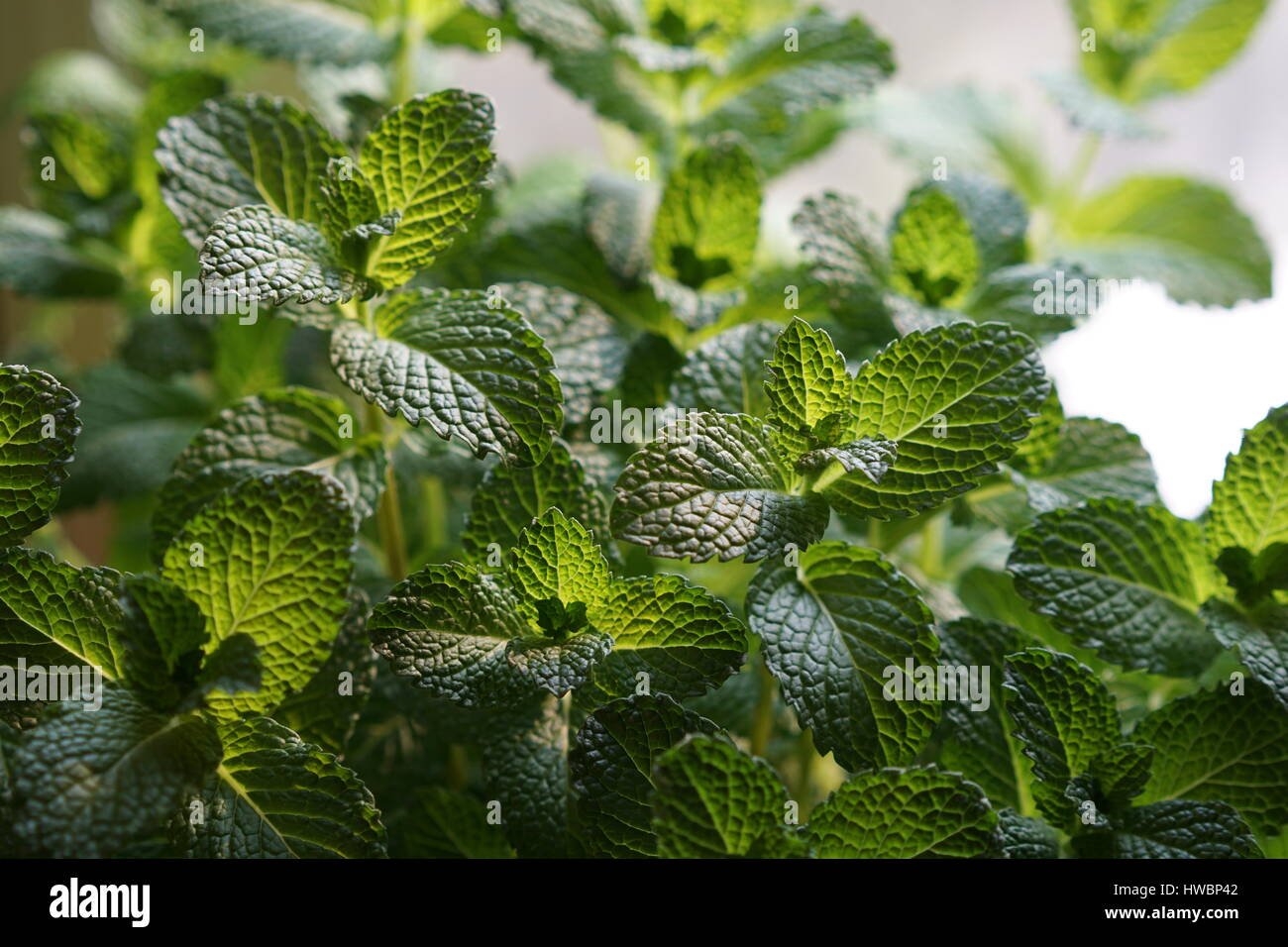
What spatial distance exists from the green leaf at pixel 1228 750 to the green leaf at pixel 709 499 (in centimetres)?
19

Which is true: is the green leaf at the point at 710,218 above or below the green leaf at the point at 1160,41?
below

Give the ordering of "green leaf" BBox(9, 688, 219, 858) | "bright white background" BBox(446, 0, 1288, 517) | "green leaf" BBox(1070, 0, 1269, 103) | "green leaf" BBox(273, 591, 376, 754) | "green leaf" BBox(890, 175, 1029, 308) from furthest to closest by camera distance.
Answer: "bright white background" BBox(446, 0, 1288, 517)
"green leaf" BBox(1070, 0, 1269, 103)
"green leaf" BBox(890, 175, 1029, 308)
"green leaf" BBox(273, 591, 376, 754)
"green leaf" BBox(9, 688, 219, 858)

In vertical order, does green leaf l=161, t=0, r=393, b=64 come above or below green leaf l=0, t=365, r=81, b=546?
above

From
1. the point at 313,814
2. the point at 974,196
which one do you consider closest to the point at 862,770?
the point at 313,814

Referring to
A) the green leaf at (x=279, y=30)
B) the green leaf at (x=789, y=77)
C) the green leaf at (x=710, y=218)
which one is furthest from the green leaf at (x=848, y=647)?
the green leaf at (x=279, y=30)

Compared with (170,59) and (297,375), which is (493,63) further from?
(297,375)

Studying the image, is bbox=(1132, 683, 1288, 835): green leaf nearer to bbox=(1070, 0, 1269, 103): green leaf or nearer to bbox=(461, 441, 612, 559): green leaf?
bbox=(461, 441, 612, 559): green leaf

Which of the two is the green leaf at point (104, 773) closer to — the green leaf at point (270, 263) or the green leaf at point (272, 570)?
the green leaf at point (272, 570)

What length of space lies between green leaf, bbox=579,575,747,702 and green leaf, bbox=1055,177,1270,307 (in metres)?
0.37

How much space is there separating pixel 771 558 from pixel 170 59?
0.81 m

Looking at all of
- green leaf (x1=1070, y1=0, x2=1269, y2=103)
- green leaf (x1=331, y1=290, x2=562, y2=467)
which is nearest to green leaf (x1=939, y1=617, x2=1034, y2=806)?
green leaf (x1=331, y1=290, x2=562, y2=467)

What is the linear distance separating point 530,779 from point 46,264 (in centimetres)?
48

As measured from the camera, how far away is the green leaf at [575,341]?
0.57 metres

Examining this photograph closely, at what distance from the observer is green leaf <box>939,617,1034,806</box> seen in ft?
1.73
